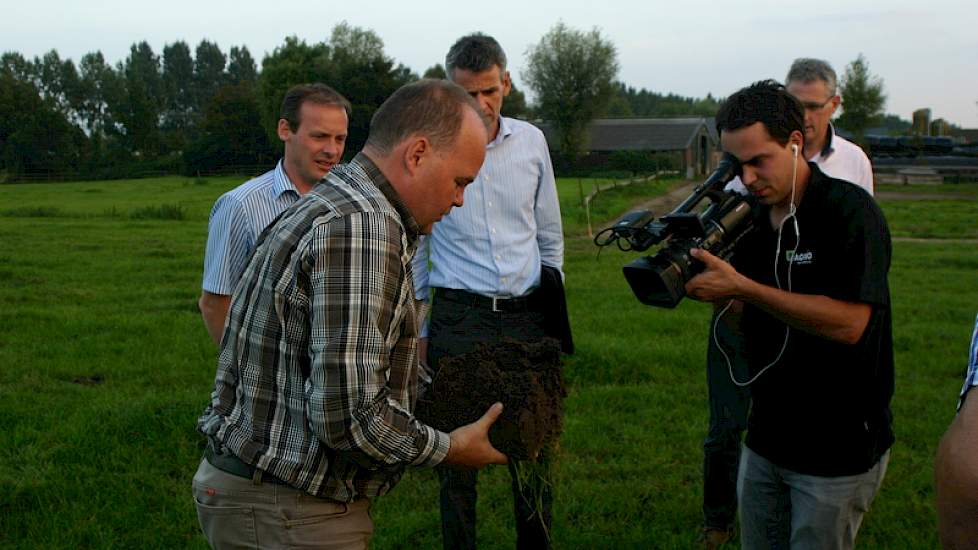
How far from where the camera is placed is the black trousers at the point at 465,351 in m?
4.77

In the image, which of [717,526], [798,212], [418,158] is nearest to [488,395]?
[418,158]

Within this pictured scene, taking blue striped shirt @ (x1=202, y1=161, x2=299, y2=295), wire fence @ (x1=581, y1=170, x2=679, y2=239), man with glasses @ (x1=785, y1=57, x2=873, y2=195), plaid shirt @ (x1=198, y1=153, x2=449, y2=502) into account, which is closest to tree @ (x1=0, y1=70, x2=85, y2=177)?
wire fence @ (x1=581, y1=170, x2=679, y2=239)

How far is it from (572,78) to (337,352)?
73.1 m

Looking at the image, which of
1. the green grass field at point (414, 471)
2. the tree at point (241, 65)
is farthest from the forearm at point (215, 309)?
the tree at point (241, 65)

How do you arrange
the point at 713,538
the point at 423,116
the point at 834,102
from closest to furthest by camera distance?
the point at 423,116 < the point at 713,538 < the point at 834,102

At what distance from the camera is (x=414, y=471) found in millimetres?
6180

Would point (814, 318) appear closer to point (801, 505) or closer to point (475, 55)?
point (801, 505)

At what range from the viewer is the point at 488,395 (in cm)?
301

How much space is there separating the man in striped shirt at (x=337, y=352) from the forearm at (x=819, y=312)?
129 centimetres

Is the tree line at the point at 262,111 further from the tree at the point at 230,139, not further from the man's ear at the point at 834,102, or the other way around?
the man's ear at the point at 834,102

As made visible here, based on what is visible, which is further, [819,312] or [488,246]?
[488,246]

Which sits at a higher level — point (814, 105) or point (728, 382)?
point (814, 105)

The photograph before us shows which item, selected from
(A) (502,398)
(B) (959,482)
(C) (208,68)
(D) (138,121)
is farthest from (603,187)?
(C) (208,68)

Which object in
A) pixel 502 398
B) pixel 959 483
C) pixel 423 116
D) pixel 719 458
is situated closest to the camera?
pixel 959 483
